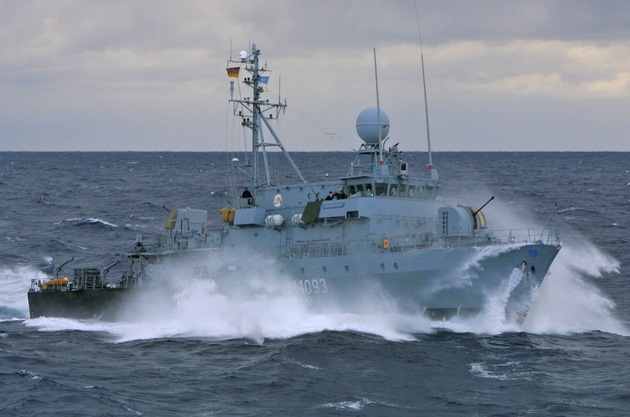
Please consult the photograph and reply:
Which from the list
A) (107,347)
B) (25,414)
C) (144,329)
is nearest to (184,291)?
(144,329)

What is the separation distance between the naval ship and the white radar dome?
0.04m

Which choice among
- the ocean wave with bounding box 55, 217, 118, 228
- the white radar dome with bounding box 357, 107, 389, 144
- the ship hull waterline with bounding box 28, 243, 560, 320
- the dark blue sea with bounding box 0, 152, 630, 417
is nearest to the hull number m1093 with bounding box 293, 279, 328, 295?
the ship hull waterline with bounding box 28, 243, 560, 320

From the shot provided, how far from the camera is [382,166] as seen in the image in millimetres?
33312

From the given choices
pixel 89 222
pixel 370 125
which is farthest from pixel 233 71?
pixel 89 222

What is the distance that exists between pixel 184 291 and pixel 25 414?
14.6 meters

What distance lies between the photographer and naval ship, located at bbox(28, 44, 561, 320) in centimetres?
3064

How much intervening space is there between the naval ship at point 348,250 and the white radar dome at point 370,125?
0.04 meters

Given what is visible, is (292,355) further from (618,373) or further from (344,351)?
(618,373)

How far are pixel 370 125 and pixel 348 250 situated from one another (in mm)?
5342

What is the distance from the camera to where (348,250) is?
1277 inches

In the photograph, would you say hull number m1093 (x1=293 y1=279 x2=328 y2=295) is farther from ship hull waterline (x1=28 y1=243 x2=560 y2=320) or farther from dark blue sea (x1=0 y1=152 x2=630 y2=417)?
dark blue sea (x1=0 y1=152 x2=630 y2=417)

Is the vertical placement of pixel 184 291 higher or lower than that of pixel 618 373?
higher

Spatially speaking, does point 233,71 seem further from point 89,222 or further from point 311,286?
point 89,222

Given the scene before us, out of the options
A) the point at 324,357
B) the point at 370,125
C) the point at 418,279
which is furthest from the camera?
the point at 370,125
